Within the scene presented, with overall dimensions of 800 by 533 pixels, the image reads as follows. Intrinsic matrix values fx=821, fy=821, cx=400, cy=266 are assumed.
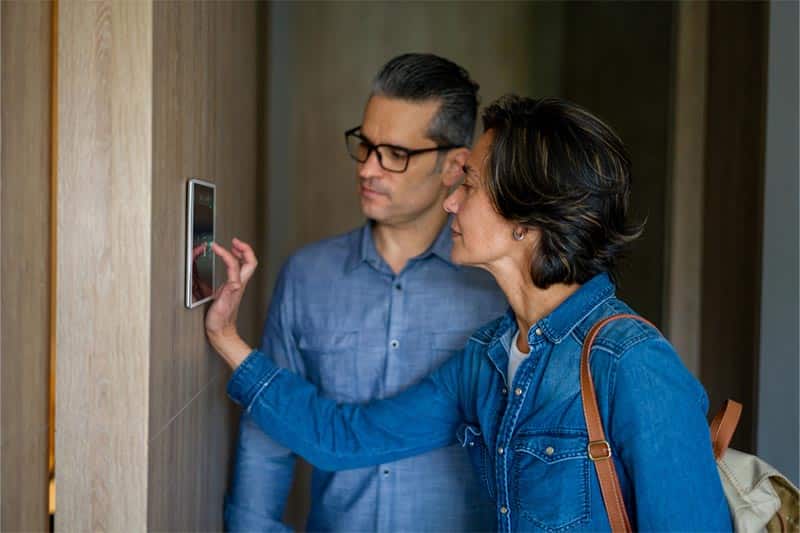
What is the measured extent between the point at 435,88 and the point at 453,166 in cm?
19

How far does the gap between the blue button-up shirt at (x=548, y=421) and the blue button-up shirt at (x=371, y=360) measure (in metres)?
0.12

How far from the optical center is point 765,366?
2092mm

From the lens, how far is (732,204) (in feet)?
9.29

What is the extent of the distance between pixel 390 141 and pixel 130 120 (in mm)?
722

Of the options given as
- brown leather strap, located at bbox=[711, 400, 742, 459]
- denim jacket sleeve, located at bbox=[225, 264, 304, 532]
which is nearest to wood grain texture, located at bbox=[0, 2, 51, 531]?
denim jacket sleeve, located at bbox=[225, 264, 304, 532]

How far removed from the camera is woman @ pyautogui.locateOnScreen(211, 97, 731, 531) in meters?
1.22

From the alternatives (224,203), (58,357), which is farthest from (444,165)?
(58,357)

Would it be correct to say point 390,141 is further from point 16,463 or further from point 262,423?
point 16,463

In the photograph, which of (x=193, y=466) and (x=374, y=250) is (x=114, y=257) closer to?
(x=193, y=466)

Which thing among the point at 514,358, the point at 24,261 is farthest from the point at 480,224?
the point at 24,261

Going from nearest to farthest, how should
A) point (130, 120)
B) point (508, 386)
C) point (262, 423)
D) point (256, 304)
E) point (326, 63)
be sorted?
point (130, 120) → point (508, 386) → point (262, 423) → point (256, 304) → point (326, 63)

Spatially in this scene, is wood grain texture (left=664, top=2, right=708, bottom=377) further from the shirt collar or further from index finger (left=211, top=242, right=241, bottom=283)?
index finger (left=211, top=242, right=241, bottom=283)

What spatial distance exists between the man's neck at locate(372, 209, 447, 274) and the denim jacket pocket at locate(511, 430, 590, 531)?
71 cm

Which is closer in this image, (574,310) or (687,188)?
(574,310)
